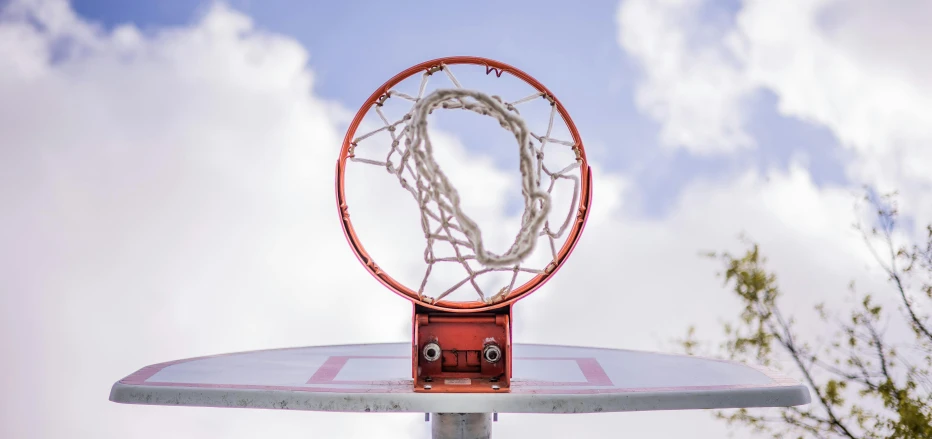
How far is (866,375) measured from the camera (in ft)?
13.3

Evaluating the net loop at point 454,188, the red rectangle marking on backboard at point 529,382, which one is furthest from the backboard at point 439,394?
the net loop at point 454,188

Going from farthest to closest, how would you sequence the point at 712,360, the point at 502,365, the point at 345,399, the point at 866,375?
the point at 866,375 → the point at 712,360 → the point at 502,365 → the point at 345,399

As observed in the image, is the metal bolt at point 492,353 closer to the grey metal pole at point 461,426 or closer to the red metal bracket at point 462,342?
the red metal bracket at point 462,342

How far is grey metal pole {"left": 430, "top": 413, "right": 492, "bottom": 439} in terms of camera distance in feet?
8.64

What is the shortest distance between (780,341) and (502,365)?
2152 millimetres

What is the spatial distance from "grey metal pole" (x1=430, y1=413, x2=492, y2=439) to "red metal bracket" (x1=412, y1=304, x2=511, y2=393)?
6.8 inches

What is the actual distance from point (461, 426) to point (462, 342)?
28 cm

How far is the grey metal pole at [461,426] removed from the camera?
263 cm

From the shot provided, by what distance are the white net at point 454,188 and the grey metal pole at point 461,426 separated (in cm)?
36

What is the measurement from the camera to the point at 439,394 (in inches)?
89.8

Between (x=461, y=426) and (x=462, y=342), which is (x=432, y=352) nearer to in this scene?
(x=462, y=342)

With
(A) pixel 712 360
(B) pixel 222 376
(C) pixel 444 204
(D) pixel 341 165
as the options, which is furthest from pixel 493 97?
(A) pixel 712 360

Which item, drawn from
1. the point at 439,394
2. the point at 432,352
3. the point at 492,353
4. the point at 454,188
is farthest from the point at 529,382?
the point at 454,188

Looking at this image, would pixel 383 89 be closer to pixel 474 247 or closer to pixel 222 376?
pixel 474 247
